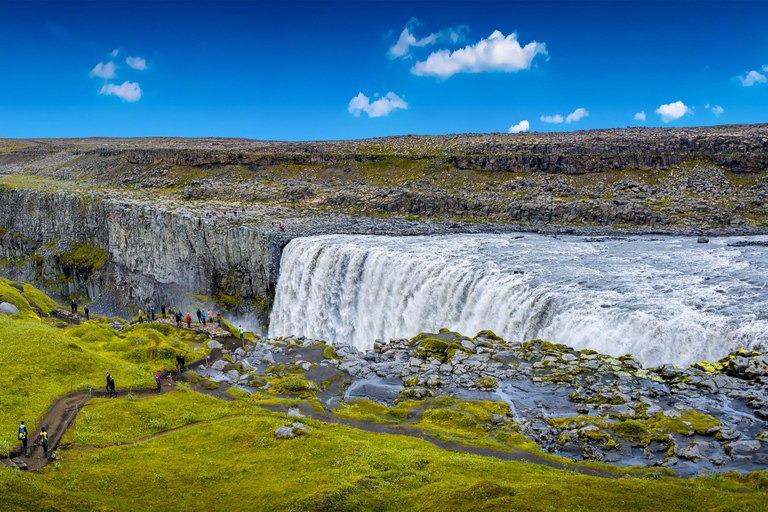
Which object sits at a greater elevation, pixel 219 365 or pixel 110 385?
pixel 110 385

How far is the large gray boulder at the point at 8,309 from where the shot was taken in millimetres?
35812

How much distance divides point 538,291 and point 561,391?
10.1m

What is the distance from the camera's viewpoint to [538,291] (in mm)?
32938

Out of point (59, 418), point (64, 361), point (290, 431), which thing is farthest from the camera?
point (64, 361)

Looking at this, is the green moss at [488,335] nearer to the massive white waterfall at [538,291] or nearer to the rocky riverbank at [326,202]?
the massive white waterfall at [538,291]

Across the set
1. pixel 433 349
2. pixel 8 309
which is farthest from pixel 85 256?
pixel 433 349

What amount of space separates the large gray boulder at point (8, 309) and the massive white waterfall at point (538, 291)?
24.6 m

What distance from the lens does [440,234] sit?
61031 mm

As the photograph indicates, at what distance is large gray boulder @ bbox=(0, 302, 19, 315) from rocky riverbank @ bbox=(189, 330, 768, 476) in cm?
1637

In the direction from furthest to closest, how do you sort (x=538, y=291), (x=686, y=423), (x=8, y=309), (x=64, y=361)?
1. (x=8, y=309)
2. (x=538, y=291)
3. (x=64, y=361)
4. (x=686, y=423)

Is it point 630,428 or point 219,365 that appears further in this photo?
point 219,365

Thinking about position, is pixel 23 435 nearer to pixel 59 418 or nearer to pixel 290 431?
pixel 59 418

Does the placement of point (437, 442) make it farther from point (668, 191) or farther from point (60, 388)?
point (668, 191)

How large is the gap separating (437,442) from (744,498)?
34.2 feet
